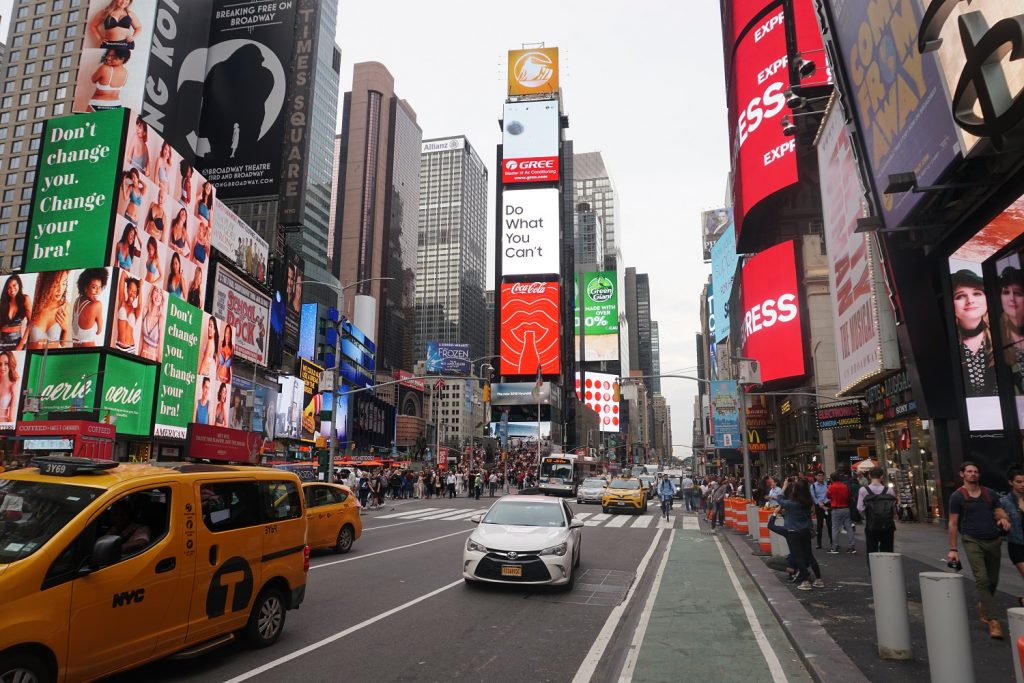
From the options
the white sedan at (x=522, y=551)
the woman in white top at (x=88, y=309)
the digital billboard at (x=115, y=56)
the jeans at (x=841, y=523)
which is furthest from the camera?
the digital billboard at (x=115, y=56)

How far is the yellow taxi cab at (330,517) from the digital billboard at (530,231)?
88518mm

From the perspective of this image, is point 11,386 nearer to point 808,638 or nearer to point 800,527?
point 800,527

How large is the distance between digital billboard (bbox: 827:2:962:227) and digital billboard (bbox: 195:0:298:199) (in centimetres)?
2983

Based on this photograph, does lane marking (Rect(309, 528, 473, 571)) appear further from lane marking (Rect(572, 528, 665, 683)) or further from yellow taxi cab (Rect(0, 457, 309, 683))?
lane marking (Rect(572, 528, 665, 683))

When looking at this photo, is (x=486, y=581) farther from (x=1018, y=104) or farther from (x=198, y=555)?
(x=1018, y=104)

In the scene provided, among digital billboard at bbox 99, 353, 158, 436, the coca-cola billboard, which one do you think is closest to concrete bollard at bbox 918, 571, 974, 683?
digital billboard at bbox 99, 353, 158, 436

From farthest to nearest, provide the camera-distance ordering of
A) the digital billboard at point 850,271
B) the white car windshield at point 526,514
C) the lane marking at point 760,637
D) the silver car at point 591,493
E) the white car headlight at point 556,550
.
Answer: the silver car at point 591,493 < the digital billboard at point 850,271 < the white car windshield at point 526,514 < the white car headlight at point 556,550 < the lane marking at point 760,637

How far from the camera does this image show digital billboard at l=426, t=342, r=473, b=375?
356 feet

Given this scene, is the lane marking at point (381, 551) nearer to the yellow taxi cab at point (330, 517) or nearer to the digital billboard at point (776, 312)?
the yellow taxi cab at point (330, 517)

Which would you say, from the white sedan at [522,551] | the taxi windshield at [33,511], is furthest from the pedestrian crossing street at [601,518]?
the taxi windshield at [33,511]

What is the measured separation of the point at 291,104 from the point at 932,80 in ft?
130

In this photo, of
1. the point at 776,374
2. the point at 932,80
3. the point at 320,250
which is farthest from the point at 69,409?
the point at 320,250

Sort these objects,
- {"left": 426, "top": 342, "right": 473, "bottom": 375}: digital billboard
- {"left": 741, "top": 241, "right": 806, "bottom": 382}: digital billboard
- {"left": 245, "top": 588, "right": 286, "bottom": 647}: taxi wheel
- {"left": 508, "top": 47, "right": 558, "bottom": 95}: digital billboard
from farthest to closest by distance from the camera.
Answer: {"left": 508, "top": 47, "right": 558, "bottom": 95}: digital billboard, {"left": 426, "top": 342, "right": 473, "bottom": 375}: digital billboard, {"left": 741, "top": 241, "right": 806, "bottom": 382}: digital billboard, {"left": 245, "top": 588, "right": 286, "bottom": 647}: taxi wheel

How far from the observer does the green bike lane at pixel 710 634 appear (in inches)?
253
